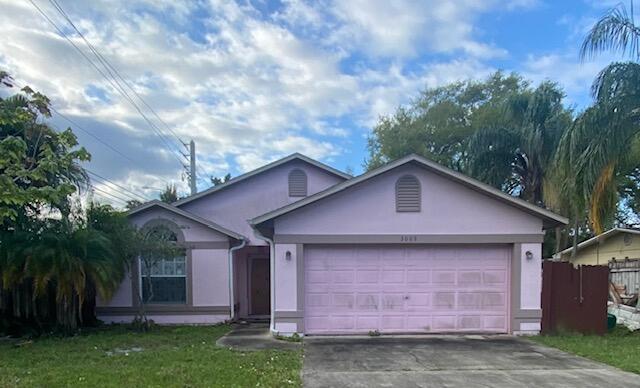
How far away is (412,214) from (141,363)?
22.1 ft

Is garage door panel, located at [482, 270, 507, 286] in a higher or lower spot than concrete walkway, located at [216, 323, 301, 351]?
higher

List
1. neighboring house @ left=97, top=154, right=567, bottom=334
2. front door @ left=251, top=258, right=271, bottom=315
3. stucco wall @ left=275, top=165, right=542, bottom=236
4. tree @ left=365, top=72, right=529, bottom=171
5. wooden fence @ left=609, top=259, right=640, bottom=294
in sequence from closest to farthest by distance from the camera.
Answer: neighboring house @ left=97, top=154, right=567, bottom=334
stucco wall @ left=275, top=165, right=542, bottom=236
wooden fence @ left=609, top=259, right=640, bottom=294
front door @ left=251, top=258, right=271, bottom=315
tree @ left=365, top=72, right=529, bottom=171

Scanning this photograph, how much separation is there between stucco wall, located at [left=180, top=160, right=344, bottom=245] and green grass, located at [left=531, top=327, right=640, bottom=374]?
26.6 ft

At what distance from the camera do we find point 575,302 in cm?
1150

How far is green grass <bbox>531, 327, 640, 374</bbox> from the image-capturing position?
8.60 metres

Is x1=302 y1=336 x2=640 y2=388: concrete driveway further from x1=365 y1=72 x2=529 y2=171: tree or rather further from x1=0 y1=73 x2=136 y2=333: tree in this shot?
x1=365 y1=72 x2=529 y2=171: tree

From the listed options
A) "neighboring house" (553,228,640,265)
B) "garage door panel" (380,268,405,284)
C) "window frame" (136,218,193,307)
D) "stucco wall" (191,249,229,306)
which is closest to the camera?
"garage door panel" (380,268,405,284)

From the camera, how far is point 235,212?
1600 cm

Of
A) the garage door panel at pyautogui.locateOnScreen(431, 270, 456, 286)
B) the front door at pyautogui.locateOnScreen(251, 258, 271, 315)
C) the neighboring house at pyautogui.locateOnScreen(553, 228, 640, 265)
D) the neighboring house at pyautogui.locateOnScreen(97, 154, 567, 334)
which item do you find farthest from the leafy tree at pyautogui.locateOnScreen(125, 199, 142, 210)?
the neighboring house at pyautogui.locateOnScreen(553, 228, 640, 265)

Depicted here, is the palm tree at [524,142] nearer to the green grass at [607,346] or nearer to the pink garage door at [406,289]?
the green grass at [607,346]

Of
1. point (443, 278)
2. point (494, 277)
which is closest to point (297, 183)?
point (443, 278)

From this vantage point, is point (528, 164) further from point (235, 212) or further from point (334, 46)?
point (235, 212)

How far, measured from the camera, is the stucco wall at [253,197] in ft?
52.3

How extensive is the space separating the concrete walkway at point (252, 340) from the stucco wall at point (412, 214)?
8.45ft
